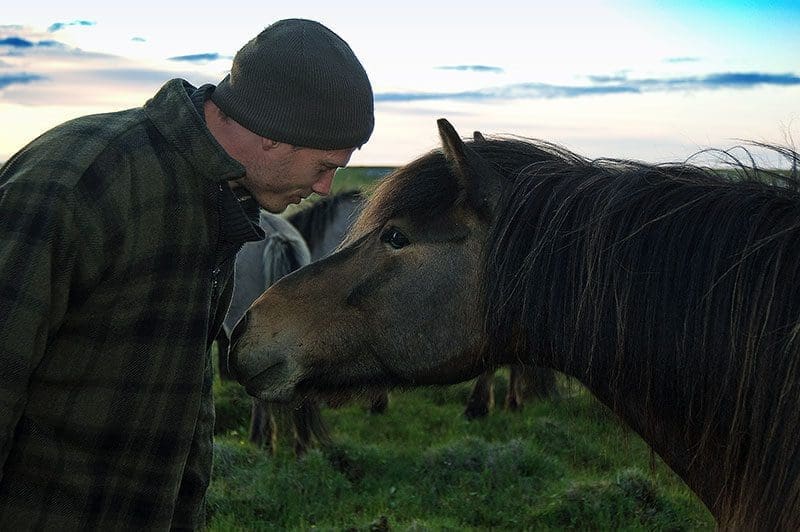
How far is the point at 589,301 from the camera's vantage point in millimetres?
2762

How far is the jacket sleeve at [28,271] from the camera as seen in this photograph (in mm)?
2377

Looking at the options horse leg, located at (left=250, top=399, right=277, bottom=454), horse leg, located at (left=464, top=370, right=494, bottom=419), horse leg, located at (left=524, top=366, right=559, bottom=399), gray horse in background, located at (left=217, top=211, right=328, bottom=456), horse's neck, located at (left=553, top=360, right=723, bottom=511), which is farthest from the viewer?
horse leg, located at (left=464, top=370, right=494, bottom=419)

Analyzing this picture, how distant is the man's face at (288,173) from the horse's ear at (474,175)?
0.33 m

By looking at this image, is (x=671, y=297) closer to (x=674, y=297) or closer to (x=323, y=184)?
(x=674, y=297)

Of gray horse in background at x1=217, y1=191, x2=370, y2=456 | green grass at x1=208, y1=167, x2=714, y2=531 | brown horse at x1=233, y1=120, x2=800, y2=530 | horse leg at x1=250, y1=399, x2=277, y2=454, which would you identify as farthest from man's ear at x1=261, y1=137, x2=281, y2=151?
horse leg at x1=250, y1=399, x2=277, y2=454

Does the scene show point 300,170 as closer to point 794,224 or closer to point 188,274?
point 188,274

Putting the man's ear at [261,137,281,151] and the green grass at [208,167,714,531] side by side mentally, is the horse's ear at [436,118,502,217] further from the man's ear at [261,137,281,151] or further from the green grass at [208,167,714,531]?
the green grass at [208,167,714,531]

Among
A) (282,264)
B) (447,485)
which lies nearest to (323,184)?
(447,485)

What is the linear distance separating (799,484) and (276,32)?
1.92 metres

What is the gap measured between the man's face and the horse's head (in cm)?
30

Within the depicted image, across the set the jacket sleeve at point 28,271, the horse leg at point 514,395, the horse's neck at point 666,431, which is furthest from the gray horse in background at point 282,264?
the jacket sleeve at point 28,271

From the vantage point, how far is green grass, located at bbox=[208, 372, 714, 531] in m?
5.94

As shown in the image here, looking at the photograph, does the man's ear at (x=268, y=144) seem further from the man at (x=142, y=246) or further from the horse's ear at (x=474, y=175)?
the horse's ear at (x=474, y=175)

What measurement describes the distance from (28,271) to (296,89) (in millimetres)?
868
